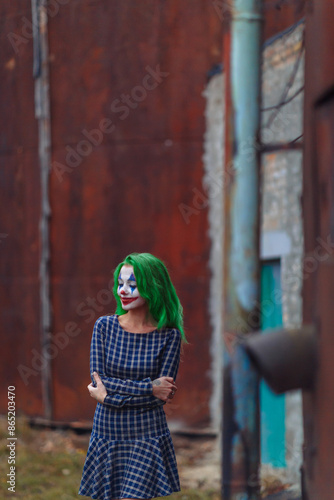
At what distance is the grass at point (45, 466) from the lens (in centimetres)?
603

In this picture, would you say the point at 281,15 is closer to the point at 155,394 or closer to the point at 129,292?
the point at 129,292

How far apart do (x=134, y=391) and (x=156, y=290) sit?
453 mm

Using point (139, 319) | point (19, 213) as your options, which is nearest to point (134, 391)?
point (139, 319)

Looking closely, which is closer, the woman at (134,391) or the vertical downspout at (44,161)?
the woman at (134,391)

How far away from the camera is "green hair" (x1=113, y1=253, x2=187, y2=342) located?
347cm

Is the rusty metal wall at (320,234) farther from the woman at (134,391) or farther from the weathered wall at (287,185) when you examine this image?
the weathered wall at (287,185)

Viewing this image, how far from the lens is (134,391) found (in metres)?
3.35

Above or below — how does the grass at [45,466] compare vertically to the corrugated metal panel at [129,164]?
below

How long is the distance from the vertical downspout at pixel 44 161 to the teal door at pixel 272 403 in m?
2.48

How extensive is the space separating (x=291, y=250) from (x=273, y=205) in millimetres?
466

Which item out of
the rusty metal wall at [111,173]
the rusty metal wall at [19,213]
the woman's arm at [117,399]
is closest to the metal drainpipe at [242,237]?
the woman's arm at [117,399]

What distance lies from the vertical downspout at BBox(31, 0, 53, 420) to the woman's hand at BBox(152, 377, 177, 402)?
484 centimetres

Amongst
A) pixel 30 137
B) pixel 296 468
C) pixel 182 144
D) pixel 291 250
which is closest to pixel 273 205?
pixel 291 250

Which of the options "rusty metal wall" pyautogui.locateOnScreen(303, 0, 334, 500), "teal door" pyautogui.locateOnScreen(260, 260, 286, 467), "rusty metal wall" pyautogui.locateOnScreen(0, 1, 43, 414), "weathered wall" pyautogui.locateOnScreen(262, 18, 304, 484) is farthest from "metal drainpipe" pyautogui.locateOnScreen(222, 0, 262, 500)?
"rusty metal wall" pyautogui.locateOnScreen(0, 1, 43, 414)
